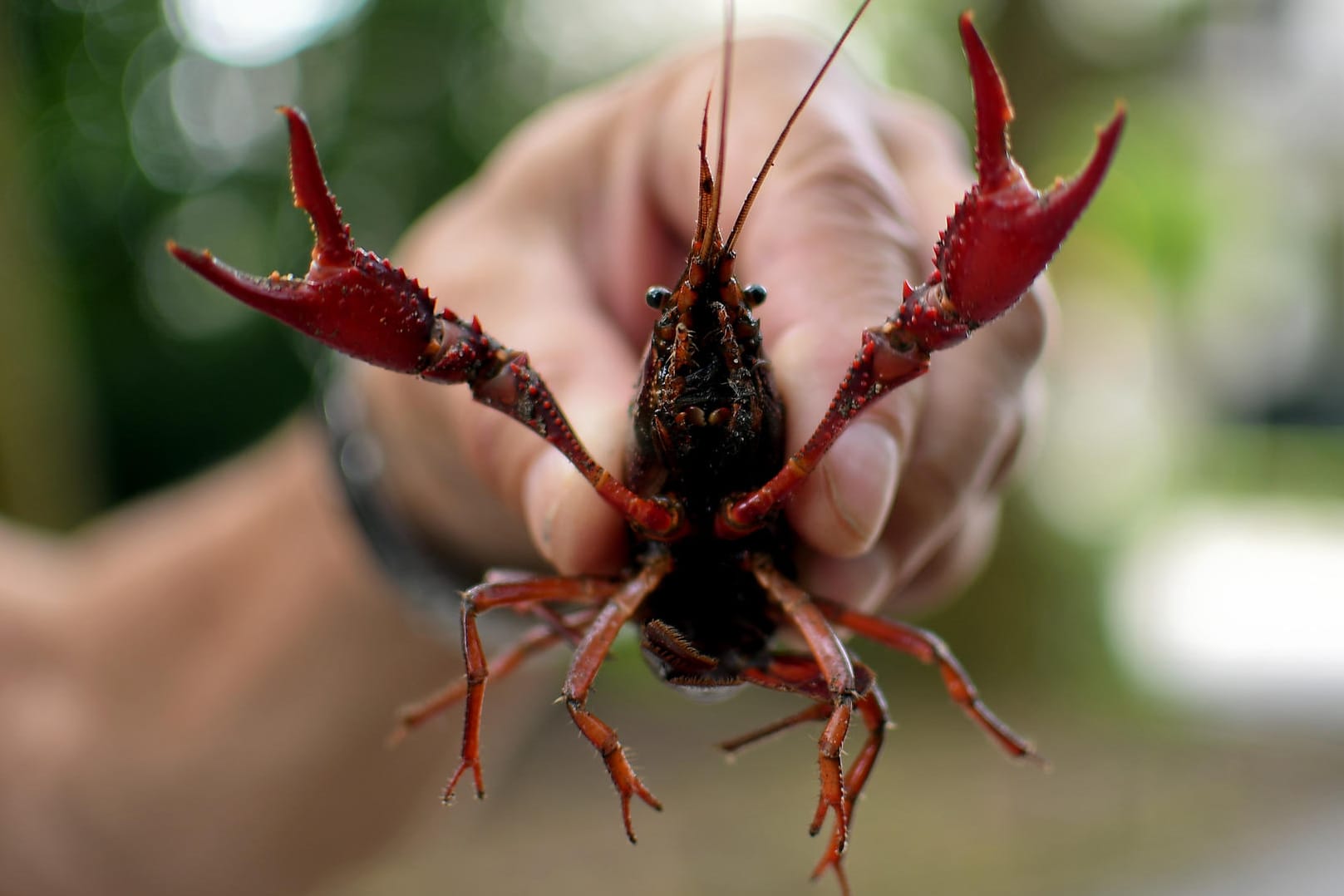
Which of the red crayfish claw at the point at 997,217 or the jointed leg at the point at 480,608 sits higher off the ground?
the red crayfish claw at the point at 997,217

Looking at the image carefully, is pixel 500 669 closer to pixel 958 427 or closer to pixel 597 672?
pixel 597 672

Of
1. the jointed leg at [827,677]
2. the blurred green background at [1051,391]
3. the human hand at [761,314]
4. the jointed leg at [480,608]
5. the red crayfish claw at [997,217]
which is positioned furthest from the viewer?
the blurred green background at [1051,391]

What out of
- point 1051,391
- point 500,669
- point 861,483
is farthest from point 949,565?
point 1051,391

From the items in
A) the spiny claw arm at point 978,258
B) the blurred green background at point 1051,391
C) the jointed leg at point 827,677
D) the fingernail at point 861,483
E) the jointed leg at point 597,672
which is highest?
the spiny claw arm at point 978,258

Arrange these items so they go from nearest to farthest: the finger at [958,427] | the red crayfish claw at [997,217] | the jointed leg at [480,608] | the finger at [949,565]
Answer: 1. the red crayfish claw at [997,217]
2. the jointed leg at [480,608]
3. the finger at [958,427]
4. the finger at [949,565]

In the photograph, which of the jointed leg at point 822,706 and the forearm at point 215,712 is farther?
the forearm at point 215,712

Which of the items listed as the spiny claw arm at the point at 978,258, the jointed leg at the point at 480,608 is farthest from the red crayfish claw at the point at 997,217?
Result: the jointed leg at the point at 480,608

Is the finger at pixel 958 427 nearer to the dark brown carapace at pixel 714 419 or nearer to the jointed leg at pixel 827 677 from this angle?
the dark brown carapace at pixel 714 419
